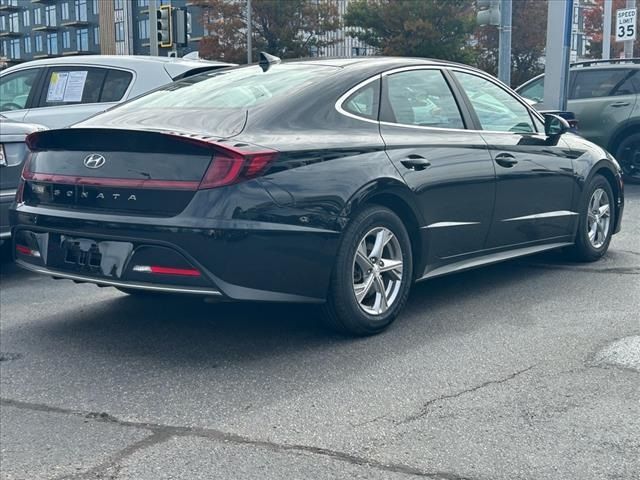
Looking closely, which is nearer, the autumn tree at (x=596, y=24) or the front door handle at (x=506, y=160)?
Result: the front door handle at (x=506, y=160)

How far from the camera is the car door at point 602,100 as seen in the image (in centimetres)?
1307

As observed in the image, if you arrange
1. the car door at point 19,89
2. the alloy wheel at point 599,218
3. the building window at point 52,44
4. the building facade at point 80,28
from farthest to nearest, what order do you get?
the building window at point 52,44
the building facade at point 80,28
the car door at point 19,89
the alloy wheel at point 599,218

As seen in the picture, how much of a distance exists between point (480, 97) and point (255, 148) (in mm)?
2144

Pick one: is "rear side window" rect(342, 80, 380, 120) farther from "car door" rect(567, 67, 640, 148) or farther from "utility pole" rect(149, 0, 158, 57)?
"utility pole" rect(149, 0, 158, 57)

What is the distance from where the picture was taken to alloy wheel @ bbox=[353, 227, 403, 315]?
4984 mm

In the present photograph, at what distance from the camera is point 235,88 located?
5297 millimetres

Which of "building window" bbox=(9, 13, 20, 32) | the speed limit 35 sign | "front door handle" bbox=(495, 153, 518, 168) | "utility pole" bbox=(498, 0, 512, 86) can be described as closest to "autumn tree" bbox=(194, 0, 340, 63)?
the speed limit 35 sign

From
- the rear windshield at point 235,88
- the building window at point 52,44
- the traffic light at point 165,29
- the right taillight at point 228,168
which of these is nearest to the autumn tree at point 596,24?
→ the traffic light at point 165,29

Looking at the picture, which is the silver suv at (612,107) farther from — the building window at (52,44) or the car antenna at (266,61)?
the building window at (52,44)

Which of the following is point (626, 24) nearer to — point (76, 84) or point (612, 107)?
point (612, 107)

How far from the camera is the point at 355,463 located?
3400 millimetres

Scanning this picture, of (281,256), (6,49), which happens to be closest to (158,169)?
(281,256)

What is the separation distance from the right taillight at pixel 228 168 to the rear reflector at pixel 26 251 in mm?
1132

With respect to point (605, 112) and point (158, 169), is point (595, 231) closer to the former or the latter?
point (158, 169)
